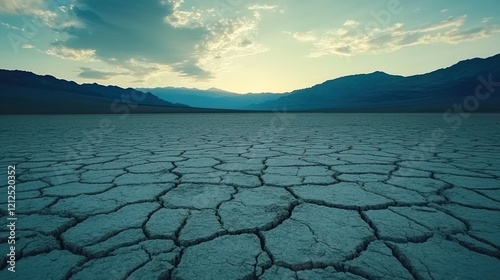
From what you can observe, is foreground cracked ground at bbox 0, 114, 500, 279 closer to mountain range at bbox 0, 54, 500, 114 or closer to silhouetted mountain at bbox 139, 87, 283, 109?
mountain range at bbox 0, 54, 500, 114

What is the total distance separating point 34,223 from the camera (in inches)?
43.3

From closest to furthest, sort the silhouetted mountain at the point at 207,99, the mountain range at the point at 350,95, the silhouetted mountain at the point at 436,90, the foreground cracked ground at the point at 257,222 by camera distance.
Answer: the foreground cracked ground at the point at 257,222
the mountain range at the point at 350,95
the silhouetted mountain at the point at 436,90
the silhouetted mountain at the point at 207,99

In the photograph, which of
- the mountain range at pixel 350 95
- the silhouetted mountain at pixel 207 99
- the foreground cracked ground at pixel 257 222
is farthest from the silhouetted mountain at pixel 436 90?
the silhouetted mountain at pixel 207 99

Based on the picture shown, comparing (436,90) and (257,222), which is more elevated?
(436,90)

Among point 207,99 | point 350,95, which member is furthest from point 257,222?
point 207,99

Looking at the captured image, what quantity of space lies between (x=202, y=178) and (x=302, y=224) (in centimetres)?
93

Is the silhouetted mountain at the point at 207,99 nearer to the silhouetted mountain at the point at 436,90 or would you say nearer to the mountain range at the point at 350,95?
the mountain range at the point at 350,95

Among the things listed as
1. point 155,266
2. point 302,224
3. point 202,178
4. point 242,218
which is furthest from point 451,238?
point 202,178

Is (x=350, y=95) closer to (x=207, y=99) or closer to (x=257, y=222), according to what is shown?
(x=257, y=222)

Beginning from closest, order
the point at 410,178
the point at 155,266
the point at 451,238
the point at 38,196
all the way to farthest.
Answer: the point at 155,266 < the point at 451,238 < the point at 38,196 < the point at 410,178

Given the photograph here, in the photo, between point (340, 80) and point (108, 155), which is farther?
point (340, 80)

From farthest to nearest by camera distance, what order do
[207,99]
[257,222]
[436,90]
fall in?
[207,99] < [436,90] < [257,222]

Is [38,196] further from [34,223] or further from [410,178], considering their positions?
[410,178]

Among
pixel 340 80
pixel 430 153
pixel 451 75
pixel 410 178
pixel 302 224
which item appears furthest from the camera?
pixel 340 80
